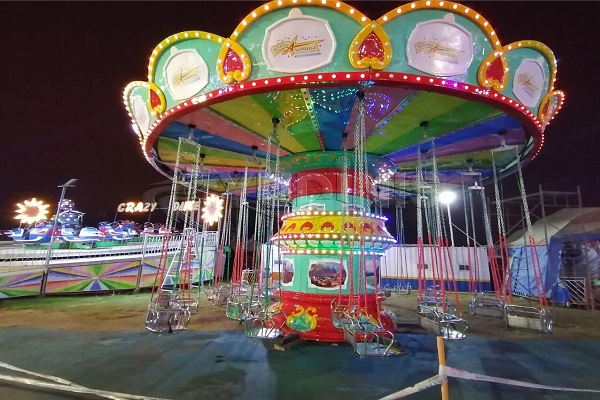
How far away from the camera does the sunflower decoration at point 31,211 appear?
16.5m

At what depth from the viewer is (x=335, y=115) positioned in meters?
4.65

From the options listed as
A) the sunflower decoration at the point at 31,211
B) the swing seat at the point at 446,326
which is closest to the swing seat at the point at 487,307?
the swing seat at the point at 446,326

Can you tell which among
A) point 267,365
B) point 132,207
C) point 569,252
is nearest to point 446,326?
point 267,365

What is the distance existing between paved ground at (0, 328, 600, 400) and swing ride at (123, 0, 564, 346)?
42cm

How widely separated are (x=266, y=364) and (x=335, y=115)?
3.54 metres

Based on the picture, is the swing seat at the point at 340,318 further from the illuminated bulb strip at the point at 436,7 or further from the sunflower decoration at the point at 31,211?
the sunflower decoration at the point at 31,211

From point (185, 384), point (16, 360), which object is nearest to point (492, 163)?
point (185, 384)

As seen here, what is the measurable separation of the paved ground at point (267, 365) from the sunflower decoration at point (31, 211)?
13326 mm

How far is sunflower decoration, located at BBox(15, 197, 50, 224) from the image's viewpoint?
1652cm

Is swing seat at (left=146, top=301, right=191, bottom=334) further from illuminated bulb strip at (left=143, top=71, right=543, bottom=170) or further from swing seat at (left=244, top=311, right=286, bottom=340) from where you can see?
illuminated bulb strip at (left=143, top=71, right=543, bottom=170)

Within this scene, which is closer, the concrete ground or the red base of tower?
the concrete ground

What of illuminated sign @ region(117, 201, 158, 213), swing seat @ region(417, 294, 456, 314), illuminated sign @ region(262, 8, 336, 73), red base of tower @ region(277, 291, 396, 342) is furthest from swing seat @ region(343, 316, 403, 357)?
illuminated sign @ region(117, 201, 158, 213)

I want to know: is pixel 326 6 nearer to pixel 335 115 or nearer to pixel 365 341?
pixel 335 115

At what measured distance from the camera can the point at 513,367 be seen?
14.5 feet
